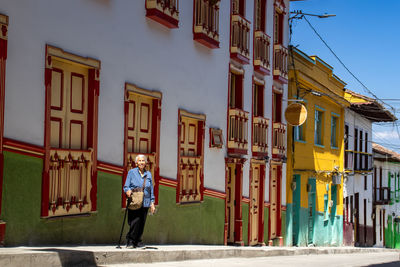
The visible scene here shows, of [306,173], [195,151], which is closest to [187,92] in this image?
[195,151]

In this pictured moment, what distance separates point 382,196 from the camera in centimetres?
3900

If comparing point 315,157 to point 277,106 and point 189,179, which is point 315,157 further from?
point 189,179

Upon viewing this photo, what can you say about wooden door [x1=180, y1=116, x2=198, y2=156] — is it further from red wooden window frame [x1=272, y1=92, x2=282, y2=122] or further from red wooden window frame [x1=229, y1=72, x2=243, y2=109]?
red wooden window frame [x1=272, y1=92, x2=282, y2=122]

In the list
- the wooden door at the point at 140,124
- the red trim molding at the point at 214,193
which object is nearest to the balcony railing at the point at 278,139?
the red trim molding at the point at 214,193

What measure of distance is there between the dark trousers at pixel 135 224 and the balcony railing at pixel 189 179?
3350mm

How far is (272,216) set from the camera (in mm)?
20750

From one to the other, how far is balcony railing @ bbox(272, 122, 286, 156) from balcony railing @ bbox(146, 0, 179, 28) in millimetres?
8250

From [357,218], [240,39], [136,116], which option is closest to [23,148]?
[136,116]

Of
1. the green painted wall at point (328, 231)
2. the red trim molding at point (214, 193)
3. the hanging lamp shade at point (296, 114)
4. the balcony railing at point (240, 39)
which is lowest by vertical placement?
the green painted wall at point (328, 231)

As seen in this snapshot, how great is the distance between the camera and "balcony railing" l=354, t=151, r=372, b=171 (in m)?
31.9

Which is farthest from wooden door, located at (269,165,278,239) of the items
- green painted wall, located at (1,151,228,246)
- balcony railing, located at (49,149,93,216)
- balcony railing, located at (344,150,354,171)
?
balcony railing, located at (49,149,93,216)

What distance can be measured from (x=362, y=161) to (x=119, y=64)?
2421cm

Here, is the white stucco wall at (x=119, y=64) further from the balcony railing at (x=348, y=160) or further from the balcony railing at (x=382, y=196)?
the balcony railing at (x=382, y=196)

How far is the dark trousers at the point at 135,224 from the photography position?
33.6 feet
